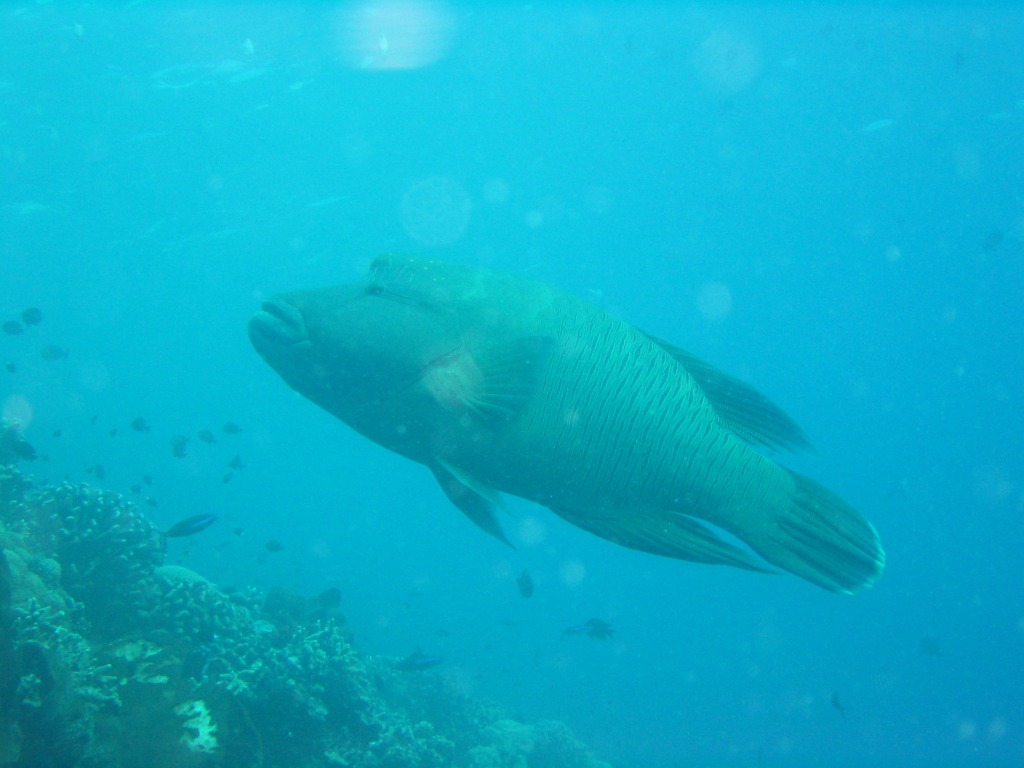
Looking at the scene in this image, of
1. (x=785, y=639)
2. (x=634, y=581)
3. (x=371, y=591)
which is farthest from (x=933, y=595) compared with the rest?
(x=371, y=591)

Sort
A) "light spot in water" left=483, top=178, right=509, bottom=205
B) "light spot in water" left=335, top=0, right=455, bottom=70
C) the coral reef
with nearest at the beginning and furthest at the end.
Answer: the coral reef → "light spot in water" left=335, top=0, right=455, bottom=70 → "light spot in water" left=483, top=178, right=509, bottom=205

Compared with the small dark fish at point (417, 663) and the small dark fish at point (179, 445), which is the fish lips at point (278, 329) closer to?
the small dark fish at point (417, 663)

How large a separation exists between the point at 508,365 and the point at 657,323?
66.9 metres

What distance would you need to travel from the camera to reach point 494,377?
2.17 m

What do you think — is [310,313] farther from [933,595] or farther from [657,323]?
[933,595]

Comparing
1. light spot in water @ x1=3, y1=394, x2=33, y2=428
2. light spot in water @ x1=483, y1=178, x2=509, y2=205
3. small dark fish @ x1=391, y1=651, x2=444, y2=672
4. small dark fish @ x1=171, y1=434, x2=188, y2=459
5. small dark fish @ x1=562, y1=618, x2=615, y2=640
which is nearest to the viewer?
small dark fish @ x1=391, y1=651, x2=444, y2=672

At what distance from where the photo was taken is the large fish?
2.23m

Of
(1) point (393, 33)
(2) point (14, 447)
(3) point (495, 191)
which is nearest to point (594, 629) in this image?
(2) point (14, 447)

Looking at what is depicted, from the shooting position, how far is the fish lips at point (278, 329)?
2.33 metres

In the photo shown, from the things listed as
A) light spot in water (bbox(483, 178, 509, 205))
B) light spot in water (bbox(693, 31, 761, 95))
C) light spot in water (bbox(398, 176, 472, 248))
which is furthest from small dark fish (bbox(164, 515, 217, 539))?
light spot in water (bbox(483, 178, 509, 205))

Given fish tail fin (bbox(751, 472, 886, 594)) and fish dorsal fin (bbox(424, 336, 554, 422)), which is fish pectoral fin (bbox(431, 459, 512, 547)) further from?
fish tail fin (bbox(751, 472, 886, 594))

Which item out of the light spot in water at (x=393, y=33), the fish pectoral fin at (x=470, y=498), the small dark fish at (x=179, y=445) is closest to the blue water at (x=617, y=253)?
the light spot in water at (x=393, y=33)

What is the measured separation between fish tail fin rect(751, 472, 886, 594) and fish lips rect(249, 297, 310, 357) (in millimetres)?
1887

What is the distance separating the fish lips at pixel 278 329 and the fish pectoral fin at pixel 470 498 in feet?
2.25
